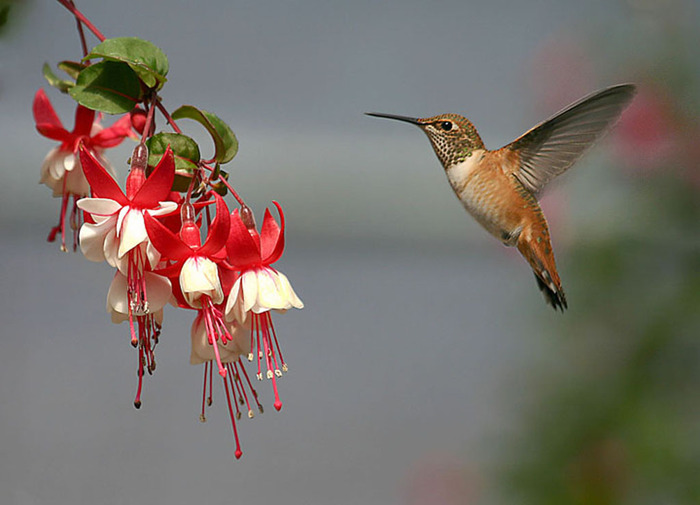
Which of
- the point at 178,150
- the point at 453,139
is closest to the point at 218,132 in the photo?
the point at 178,150

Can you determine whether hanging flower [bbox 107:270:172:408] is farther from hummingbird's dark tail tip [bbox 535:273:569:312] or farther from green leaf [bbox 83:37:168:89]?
hummingbird's dark tail tip [bbox 535:273:569:312]

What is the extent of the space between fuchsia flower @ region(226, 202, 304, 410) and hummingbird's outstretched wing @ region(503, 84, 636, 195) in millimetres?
159

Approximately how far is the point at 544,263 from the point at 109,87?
0.28 meters

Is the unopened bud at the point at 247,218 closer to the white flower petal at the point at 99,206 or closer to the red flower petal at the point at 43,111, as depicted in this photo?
the white flower petal at the point at 99,206

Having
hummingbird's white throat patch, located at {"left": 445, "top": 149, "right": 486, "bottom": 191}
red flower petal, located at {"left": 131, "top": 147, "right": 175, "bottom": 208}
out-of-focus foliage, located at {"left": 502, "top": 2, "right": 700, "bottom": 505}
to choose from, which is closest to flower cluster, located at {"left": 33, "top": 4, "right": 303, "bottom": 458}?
red flower petal, located at {"left": 131, "top": 147, "right": 175, "bottom": 208}

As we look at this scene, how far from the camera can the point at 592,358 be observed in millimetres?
1253

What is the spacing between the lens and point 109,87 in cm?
43

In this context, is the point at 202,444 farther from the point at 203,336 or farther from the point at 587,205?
the point at 203,336

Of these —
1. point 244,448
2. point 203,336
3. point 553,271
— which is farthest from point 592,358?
point 244,448

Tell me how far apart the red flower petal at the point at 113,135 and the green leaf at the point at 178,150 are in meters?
0.14

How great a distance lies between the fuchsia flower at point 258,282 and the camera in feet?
1.34

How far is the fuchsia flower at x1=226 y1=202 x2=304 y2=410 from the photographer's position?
16.1 inches

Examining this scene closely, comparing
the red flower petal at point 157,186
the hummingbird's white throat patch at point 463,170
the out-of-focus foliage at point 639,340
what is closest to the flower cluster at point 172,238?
the red flower petal at point 157,186

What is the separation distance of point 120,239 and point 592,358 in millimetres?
1035
